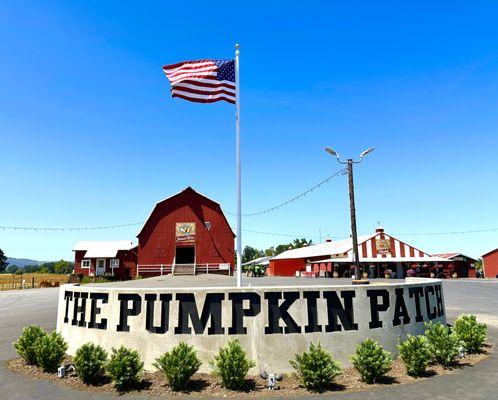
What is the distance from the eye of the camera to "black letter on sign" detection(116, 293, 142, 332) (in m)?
10.2

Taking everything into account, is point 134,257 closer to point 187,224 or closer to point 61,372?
point 187,224

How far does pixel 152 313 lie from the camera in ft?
33.1

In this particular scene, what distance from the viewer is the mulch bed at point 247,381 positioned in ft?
26.9

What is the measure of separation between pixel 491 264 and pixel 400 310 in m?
65.4

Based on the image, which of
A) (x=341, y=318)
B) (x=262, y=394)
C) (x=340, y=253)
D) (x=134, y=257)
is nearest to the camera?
(x=262, y=394)

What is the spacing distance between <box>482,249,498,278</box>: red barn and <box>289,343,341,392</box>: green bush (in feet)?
223

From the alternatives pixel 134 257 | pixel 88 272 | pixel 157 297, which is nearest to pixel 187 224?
pixel 134 257

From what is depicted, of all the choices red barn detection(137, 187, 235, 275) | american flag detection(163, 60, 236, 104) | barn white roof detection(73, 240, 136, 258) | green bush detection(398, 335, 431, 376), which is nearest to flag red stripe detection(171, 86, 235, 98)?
american flag detection(163, 60, 236, 104)

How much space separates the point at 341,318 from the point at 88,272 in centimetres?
5618

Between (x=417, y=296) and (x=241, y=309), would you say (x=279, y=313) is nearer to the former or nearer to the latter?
(x=241, y=309)

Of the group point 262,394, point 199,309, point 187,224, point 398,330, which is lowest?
point 262,394

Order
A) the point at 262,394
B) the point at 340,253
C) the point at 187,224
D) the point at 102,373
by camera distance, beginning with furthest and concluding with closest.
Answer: the point at 340,253 → the point at 187,224 → the point at 102,373 → the point at 262,394

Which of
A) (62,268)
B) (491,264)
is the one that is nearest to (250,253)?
(62,268)

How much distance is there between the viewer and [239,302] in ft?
32.3
